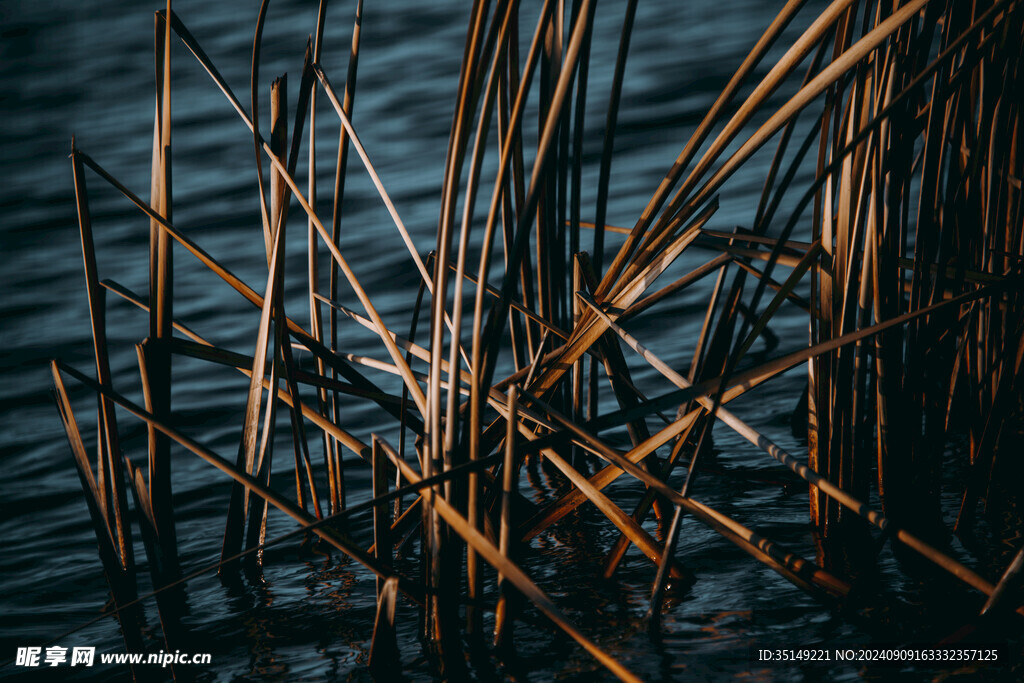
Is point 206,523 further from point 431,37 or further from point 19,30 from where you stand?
point 19,30

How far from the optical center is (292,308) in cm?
222

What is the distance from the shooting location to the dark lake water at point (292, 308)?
3.14 feet

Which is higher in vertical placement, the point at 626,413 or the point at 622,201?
the point at 622,201

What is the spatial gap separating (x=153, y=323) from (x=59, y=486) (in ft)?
2.60

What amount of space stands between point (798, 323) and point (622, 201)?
93cm

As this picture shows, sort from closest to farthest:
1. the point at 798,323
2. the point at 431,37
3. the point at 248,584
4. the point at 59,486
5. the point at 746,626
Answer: the point at 746,626
the point at 248,584
the point at 59,486
the point at 798,323
the point at 431,37

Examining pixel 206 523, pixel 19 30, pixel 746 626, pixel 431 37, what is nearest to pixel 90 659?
pixel 206 523

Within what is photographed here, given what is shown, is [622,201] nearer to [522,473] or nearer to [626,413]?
[522,473]

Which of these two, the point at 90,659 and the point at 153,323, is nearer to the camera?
the point at 153,323

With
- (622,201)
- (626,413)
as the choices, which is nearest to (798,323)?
(622,201)

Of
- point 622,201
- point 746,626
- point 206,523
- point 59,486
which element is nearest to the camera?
point 746,626

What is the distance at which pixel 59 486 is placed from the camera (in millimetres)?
1493

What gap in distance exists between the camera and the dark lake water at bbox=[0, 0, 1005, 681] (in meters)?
0.96

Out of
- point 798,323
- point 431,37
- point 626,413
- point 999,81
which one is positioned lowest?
point 798,323
